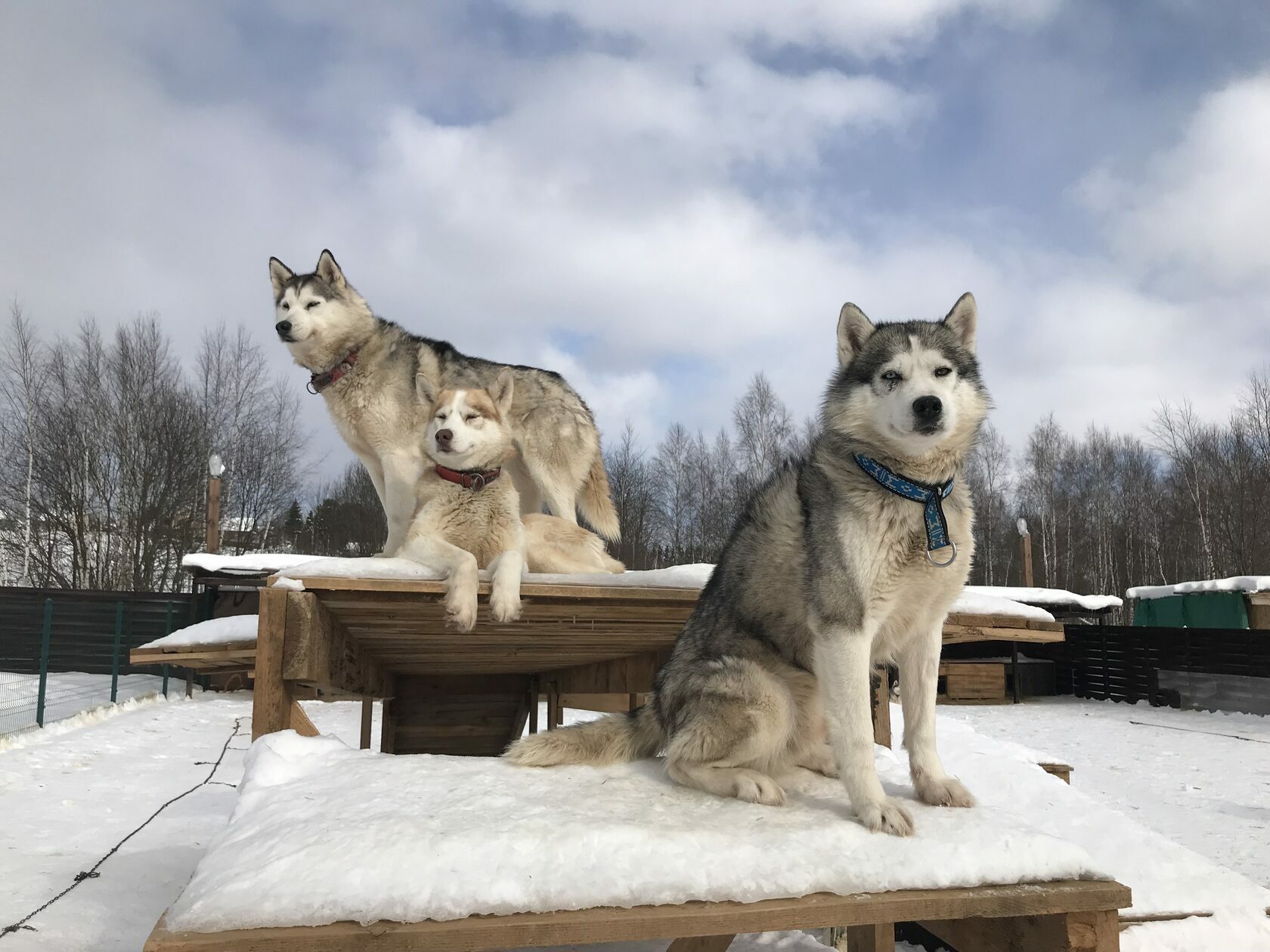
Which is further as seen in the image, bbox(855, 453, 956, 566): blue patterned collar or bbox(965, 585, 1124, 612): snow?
bbox(965, 585, 1124, 612): snow

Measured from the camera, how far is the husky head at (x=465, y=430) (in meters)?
3.62

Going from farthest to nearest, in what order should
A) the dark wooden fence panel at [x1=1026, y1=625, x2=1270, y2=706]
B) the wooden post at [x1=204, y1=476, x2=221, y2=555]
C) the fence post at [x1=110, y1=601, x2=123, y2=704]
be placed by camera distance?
the wooden post at [x1=204, y1=476, x2=221, y2=555], the dark wooden fence panel at [x1=1026, y1=625, x2=1270, y2=706], the fence post at [x1=110, y1=601, x2=123, y2=704]

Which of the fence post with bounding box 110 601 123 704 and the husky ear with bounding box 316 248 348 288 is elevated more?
the husky ear with bounding box 316 248 348 288

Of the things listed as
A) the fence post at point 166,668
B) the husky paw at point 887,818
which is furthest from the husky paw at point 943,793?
the fence post at point 166,668

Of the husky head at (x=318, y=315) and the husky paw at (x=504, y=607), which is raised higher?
the husky head at (x=318, y=315)

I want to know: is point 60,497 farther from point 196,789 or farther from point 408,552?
point 408,552

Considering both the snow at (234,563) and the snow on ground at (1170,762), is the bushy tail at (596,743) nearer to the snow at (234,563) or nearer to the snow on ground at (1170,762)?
the snow on ground at (1170,762)

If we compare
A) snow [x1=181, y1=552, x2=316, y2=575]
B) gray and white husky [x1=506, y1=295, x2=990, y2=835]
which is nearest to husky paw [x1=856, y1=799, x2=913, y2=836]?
gray and white husky [x1=506, y1=295, x2=990, y2=835]

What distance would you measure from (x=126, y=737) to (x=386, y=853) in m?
10.2

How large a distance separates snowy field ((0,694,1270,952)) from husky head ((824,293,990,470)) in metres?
2.02

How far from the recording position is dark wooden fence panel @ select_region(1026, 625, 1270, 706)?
12.2 meters

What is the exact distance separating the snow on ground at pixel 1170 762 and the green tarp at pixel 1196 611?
2.48m

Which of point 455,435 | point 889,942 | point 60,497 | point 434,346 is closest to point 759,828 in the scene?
point 889,942

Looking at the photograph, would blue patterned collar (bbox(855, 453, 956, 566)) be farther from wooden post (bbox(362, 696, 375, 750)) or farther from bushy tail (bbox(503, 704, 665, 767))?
wooden post (bbox(362, 696, 375, 750))
